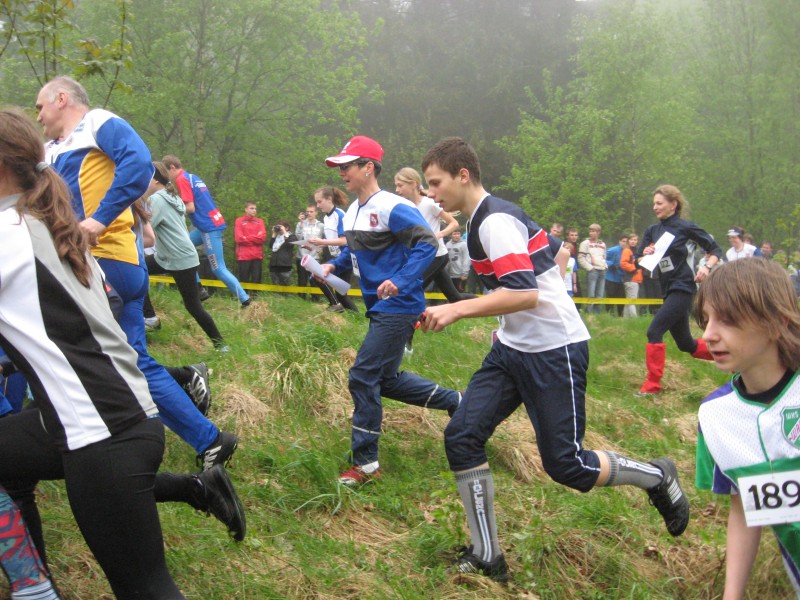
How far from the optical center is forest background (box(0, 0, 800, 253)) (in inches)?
1038

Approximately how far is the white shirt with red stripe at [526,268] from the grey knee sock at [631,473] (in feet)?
2.02

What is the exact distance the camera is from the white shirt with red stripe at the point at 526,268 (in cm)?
349

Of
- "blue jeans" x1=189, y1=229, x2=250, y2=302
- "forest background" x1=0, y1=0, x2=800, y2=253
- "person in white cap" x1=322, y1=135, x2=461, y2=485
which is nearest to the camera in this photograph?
"person in white cap" x1=322, y1=135, x2=461, y2=485

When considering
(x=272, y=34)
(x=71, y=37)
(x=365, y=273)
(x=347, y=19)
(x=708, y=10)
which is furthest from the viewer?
(x=708, y=10)

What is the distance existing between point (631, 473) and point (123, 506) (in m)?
2.43

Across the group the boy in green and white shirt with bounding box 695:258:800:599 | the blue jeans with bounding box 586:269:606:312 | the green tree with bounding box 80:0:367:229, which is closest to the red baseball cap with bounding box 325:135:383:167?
the boy in green and white shirt with bounding box 695:258:800:599

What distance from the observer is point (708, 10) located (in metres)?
33.8

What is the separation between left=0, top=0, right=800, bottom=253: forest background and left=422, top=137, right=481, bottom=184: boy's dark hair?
18.4m

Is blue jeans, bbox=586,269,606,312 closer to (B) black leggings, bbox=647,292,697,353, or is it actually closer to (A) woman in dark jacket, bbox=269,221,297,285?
(A) woman in dark jacket, bbox=269,221,297,285

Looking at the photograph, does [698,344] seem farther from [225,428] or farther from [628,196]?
[628,196]

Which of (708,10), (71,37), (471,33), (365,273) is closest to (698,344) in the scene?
(365,273)

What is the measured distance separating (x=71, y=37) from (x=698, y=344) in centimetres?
637

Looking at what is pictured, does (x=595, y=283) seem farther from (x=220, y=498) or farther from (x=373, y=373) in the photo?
(x=220, y=498)

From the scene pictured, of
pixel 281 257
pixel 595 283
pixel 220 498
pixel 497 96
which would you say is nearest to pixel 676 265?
pixel 220 498
